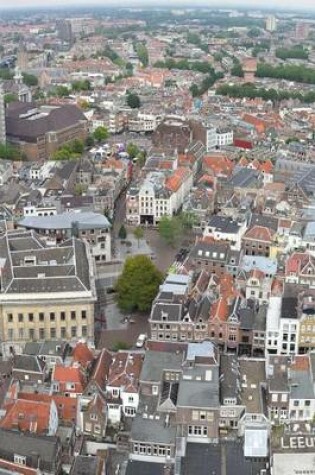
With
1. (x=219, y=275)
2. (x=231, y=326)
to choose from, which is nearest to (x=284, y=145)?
(x=219, y=275)

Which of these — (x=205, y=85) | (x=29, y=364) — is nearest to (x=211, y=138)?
(x=205, y=85)

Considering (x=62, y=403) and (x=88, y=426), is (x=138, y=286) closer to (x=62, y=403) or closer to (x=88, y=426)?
(x=62, y=403)

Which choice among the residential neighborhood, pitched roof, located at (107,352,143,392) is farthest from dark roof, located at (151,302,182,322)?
pitched roof, located at (107,352,143,392)

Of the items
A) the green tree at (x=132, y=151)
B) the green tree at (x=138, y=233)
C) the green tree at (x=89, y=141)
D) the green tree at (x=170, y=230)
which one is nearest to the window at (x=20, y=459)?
the green tree at (x=170, y=230)

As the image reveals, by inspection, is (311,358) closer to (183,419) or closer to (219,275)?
(183,419)

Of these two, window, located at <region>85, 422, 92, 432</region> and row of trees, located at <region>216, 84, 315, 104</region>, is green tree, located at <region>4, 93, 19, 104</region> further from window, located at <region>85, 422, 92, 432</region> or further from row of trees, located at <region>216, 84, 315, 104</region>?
window, located at <region>85, 422, 92, 432</region>

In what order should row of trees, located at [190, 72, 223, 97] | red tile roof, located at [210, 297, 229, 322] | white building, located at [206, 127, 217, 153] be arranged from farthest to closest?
1. row of trees, located at [190, 72, 223, 97]
2. white building, located at [206, 127, 217, 153]
3. red tile roof, located at [210, 297, 229, 322]

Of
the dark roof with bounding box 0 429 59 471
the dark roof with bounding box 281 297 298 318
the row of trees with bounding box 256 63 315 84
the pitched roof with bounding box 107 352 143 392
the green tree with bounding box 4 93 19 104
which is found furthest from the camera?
the row of trees with bounding box 256 63 315 84

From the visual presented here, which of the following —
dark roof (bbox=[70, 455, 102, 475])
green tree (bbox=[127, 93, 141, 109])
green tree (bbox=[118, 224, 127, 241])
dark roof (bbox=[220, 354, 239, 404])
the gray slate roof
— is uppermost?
the gray slate roof
